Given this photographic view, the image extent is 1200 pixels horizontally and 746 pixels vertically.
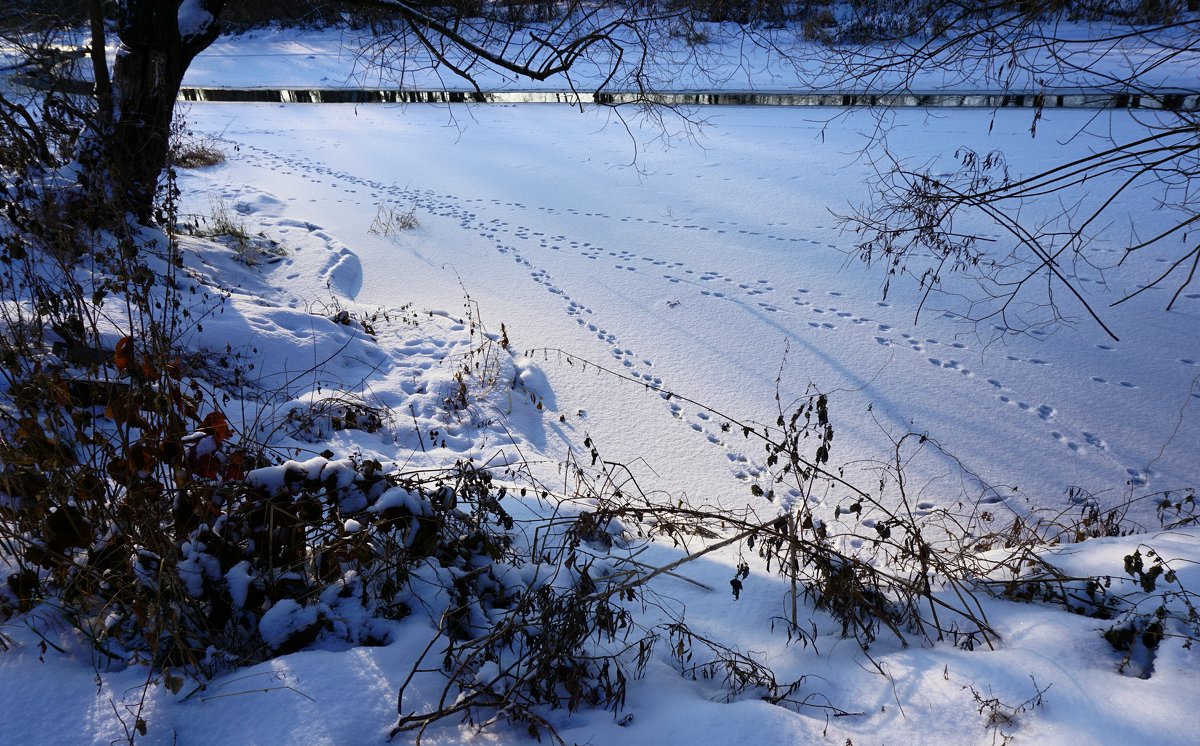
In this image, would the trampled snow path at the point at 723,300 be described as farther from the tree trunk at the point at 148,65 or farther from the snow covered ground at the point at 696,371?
the tree trunk at the point at 148,65

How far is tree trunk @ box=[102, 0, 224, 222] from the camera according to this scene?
5.80 m

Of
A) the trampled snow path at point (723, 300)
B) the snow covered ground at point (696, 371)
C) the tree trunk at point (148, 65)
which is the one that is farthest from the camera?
the tree trunk at point (148, 65)

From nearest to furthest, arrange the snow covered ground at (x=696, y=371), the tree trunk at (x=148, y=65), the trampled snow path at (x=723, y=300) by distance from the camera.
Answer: the snow covered ground at (x=696, y=371)
the trampled snow path at (x=723, y=300)
the tree trunk at (x=148, y=65)

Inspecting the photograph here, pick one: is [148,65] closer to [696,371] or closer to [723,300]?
[696,371]

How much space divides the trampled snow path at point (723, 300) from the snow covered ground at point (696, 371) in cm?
3

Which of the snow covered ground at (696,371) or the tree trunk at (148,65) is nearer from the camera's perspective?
the snow covered ground at (696,371)

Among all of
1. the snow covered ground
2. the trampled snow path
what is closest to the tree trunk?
the snow covered ground

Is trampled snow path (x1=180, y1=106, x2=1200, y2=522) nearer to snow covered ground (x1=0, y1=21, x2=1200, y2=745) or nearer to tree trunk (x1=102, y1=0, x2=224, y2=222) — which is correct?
snow covered ground (x1=0, y1=21, x2=1200, y2=745)

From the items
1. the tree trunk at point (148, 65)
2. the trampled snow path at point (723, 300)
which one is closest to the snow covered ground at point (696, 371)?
the trampled snow path at point (723, 300)

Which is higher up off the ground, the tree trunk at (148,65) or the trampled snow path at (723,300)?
the tree trunk at (148,65)

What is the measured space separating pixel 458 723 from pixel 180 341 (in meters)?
3.98

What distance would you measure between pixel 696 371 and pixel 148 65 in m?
5.37

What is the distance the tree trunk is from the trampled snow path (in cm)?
195

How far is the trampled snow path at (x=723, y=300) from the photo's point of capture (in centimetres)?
469
